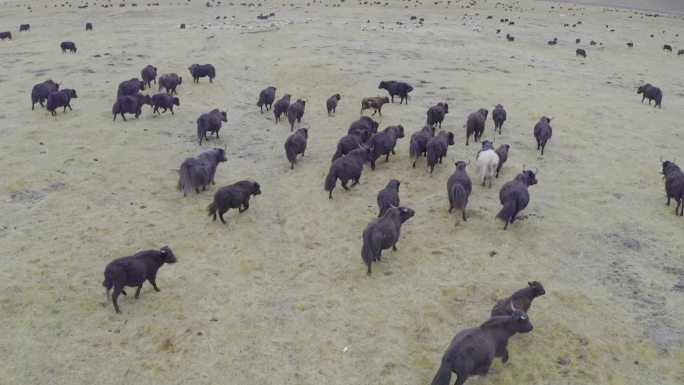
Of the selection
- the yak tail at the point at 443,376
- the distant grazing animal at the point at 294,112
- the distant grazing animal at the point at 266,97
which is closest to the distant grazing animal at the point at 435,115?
the distant grazing animal at the point at 294,112

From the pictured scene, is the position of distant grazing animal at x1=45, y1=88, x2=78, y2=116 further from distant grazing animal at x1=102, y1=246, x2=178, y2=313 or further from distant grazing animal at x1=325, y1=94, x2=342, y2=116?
distant grazing animal at x1=102, y1=246, x2=178, y2=313

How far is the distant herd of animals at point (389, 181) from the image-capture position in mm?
7078

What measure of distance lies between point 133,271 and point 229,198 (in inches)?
126

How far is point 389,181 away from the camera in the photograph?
488 inches

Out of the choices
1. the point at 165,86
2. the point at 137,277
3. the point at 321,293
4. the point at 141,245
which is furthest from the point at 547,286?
the point at 165,86

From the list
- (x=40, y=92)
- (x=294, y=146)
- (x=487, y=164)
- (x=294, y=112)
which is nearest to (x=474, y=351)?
(x=487, y=164)

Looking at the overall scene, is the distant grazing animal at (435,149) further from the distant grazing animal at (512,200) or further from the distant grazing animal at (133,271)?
the distant grazing animal at (133,271)

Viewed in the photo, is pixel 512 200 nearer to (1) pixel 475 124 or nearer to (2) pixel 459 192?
(2) pixel 459 192

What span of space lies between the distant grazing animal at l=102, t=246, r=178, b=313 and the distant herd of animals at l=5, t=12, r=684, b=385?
0.05ft

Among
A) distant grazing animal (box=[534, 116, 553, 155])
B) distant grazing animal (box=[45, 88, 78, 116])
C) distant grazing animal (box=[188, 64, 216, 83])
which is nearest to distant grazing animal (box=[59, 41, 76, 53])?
distant grazing animal (box=[188, 64, 216, 83])

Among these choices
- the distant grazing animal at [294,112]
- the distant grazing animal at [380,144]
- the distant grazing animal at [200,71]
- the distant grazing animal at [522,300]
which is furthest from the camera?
the distant grazing animal at [200,71]

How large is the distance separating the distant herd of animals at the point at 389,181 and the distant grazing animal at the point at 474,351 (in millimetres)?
13

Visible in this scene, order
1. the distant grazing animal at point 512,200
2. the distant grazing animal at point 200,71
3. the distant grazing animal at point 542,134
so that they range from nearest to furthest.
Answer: the distant grazing animal at point 512,200 → the distant grazing animal at point 542,134 → the distant grazing animal at point 200,71

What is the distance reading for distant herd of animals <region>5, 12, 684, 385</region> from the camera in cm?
708
